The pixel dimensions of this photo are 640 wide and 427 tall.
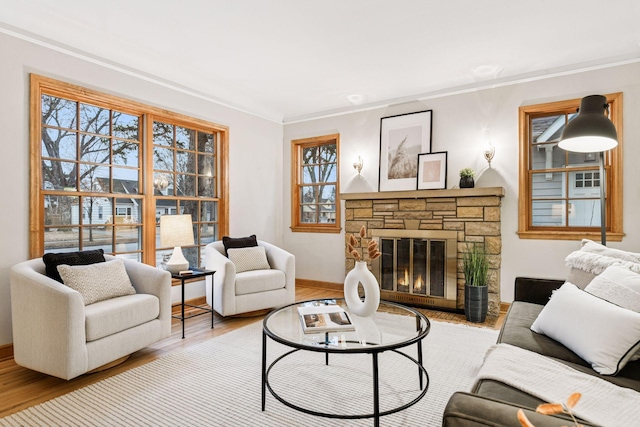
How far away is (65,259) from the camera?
282cm

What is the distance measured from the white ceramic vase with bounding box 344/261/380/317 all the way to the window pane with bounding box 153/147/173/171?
2.80 m

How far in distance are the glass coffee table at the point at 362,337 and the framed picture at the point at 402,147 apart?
2506 mm

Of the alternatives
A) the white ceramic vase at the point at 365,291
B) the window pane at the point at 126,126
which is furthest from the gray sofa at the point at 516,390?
the window pane at the point at 126,126

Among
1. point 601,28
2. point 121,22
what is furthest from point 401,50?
point 121,22

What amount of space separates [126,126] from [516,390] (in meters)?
3.95

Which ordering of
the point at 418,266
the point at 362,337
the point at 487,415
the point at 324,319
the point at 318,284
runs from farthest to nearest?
the point at 318,284, the point at 418,266, the point at 324,319, the point at 362,337, the point at 487,415

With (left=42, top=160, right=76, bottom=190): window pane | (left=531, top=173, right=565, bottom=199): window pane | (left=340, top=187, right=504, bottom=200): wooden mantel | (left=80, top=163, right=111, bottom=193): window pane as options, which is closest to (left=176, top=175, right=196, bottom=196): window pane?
(left=80, top=163, right=111, bottom=193): window pane

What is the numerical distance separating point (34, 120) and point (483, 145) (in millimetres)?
4305

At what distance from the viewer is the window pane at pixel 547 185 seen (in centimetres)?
396

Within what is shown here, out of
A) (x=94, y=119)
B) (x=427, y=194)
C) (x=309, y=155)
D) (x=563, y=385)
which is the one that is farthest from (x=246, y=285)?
(x=563, y=385)

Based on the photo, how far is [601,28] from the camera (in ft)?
10.2

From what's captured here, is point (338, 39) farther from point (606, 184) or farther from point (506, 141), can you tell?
point (606, 184)

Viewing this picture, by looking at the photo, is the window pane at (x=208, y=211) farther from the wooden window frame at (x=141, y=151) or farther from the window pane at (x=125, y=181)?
the window pane at (x=125, y=181)

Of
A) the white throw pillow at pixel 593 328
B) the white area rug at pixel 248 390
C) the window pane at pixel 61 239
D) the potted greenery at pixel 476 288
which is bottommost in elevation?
the white area rug at pixel 248 390
